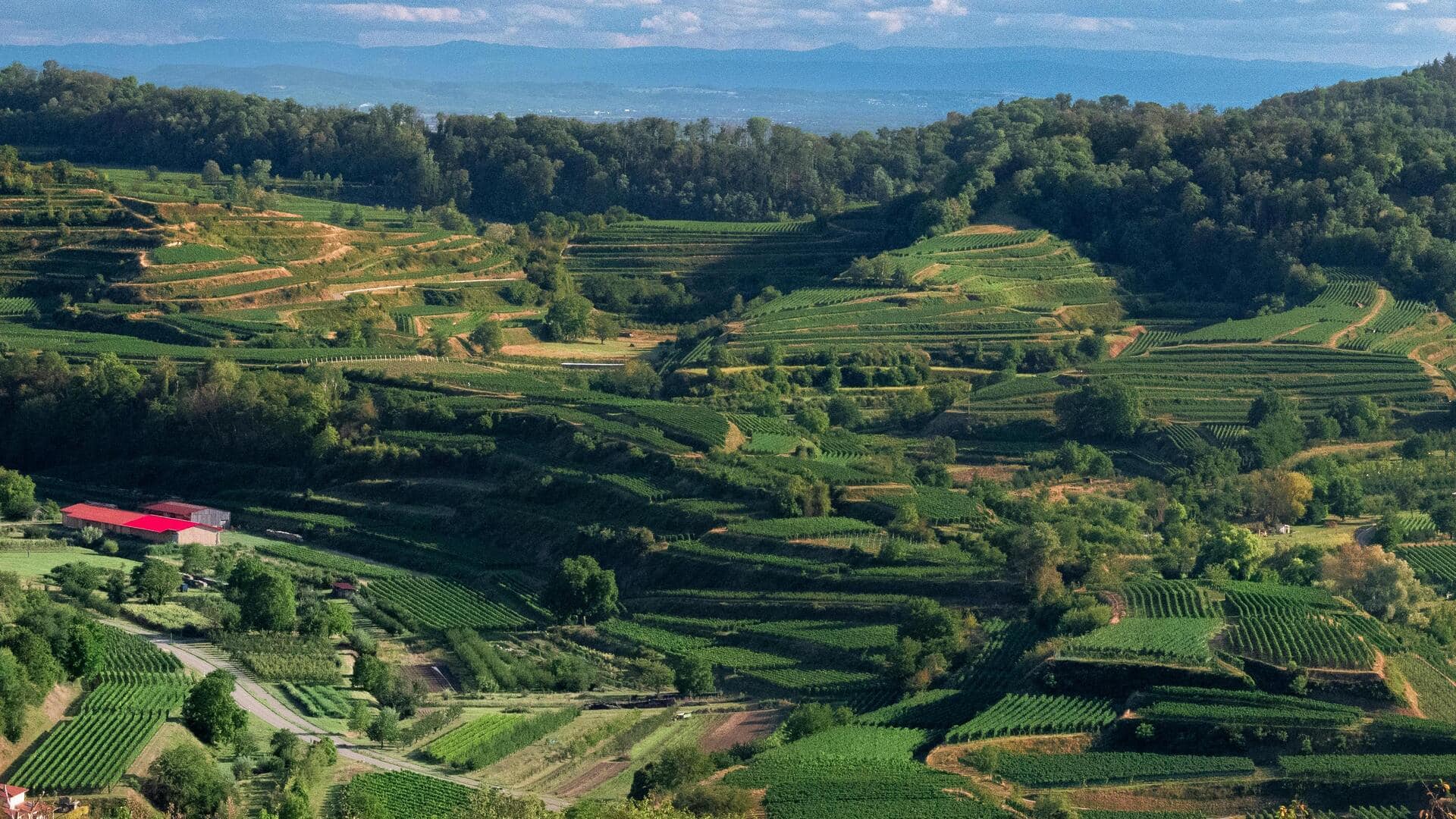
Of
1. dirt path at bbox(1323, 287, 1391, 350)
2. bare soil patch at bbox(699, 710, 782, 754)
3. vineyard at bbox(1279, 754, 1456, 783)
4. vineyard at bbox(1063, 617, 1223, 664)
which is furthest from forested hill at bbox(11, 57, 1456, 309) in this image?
vineyard at bbox(1279, 754, 1456, 783)

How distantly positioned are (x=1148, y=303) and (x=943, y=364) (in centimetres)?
1276

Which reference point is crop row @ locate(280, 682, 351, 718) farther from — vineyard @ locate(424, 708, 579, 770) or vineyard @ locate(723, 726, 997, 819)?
vineyard @ locate(723, 726, 997, 819)

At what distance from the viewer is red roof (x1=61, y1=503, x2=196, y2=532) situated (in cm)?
6081

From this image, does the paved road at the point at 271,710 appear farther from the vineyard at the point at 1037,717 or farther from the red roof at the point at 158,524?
the red roof at the point at 158,524

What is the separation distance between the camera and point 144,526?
60.9 m

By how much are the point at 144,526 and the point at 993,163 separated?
48.7 metres

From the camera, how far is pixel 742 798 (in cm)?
3800

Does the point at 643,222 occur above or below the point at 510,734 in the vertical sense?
above

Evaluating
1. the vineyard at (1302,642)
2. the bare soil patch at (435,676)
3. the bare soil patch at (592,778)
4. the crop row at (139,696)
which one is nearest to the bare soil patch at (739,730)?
the bare soil patch at (592,778)

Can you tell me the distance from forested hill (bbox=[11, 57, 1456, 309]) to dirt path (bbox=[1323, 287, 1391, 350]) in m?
1.04

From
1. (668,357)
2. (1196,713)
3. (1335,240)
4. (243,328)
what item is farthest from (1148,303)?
(1196,713)

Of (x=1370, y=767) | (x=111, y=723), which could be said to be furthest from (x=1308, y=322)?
(x=111, y=723)

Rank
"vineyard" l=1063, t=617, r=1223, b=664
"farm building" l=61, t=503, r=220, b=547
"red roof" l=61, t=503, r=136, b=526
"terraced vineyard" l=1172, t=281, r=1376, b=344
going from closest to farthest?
"vineyard" l=1063, t=617, r=1223, b=664 → "farm building" l=61, t=503, r=220, b=547 → "red roof" l=61, t=503, r=136, b=526 → "terraced vineyard" l=1172, t=281, r=1376, b=344

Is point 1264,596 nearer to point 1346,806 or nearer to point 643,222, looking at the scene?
point 1346,806
